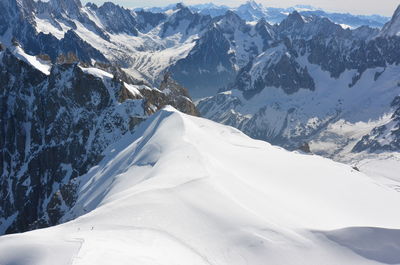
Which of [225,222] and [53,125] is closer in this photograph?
[225,222]

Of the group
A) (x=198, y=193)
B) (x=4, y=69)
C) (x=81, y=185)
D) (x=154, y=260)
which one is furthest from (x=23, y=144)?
(x=154, y=260)

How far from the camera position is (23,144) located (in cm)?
16012

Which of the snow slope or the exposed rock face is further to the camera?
the exposed rock face

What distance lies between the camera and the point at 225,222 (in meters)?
35.8

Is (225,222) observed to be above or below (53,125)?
above

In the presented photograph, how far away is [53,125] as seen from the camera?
142m

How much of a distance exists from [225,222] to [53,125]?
386 feet

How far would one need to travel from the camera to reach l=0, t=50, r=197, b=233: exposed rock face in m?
125

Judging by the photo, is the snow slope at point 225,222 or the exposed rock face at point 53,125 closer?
the snow slope at point 225,222

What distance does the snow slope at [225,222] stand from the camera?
94.6ft

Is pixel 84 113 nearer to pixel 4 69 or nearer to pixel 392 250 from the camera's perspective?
pixel 4 69

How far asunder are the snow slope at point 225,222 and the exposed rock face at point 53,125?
211ft

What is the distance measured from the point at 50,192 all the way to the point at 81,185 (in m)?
49.9

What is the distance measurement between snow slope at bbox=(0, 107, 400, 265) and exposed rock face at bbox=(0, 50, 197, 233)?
64290mm
